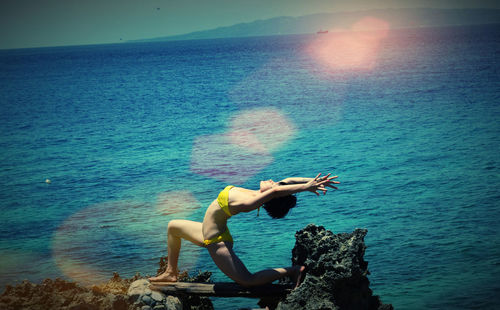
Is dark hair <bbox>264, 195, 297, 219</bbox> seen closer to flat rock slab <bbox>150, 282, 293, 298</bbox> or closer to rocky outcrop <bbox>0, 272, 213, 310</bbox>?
flat rock slab <bbox>150, 282, 293, 298</bbox>

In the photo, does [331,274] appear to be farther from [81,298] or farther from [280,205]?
[81,298]

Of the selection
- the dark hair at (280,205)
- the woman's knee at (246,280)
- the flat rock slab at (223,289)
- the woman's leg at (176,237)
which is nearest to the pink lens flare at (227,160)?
the woman's leg at (176,237)

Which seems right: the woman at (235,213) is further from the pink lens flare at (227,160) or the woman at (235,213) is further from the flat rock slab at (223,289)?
the pink lens flare at (227,160)

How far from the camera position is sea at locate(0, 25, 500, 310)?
14234 millimetres

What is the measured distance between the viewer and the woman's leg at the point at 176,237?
288 inches

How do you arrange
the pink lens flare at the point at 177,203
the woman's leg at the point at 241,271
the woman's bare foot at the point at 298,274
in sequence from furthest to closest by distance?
the pink lens flare at the point at 177,203 → the woman's bare foot at the point at 298,274 → the woman's leg at the point at 241,271

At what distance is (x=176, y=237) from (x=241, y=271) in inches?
50.4

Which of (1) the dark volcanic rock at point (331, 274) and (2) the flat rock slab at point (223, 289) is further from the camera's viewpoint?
(2) the flat rock slab at point (223, 289)

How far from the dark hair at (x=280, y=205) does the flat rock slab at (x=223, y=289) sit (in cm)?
116

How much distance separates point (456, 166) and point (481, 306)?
46.9 ft

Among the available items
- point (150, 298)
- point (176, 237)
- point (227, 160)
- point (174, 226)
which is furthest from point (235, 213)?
point (227, 160)

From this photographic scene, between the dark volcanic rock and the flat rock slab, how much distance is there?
28 centimetres

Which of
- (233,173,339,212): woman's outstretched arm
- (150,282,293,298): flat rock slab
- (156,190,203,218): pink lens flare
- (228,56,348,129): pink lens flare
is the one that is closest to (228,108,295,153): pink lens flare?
(228,56,348,129): pink lens flare

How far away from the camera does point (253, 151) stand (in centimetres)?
3045
